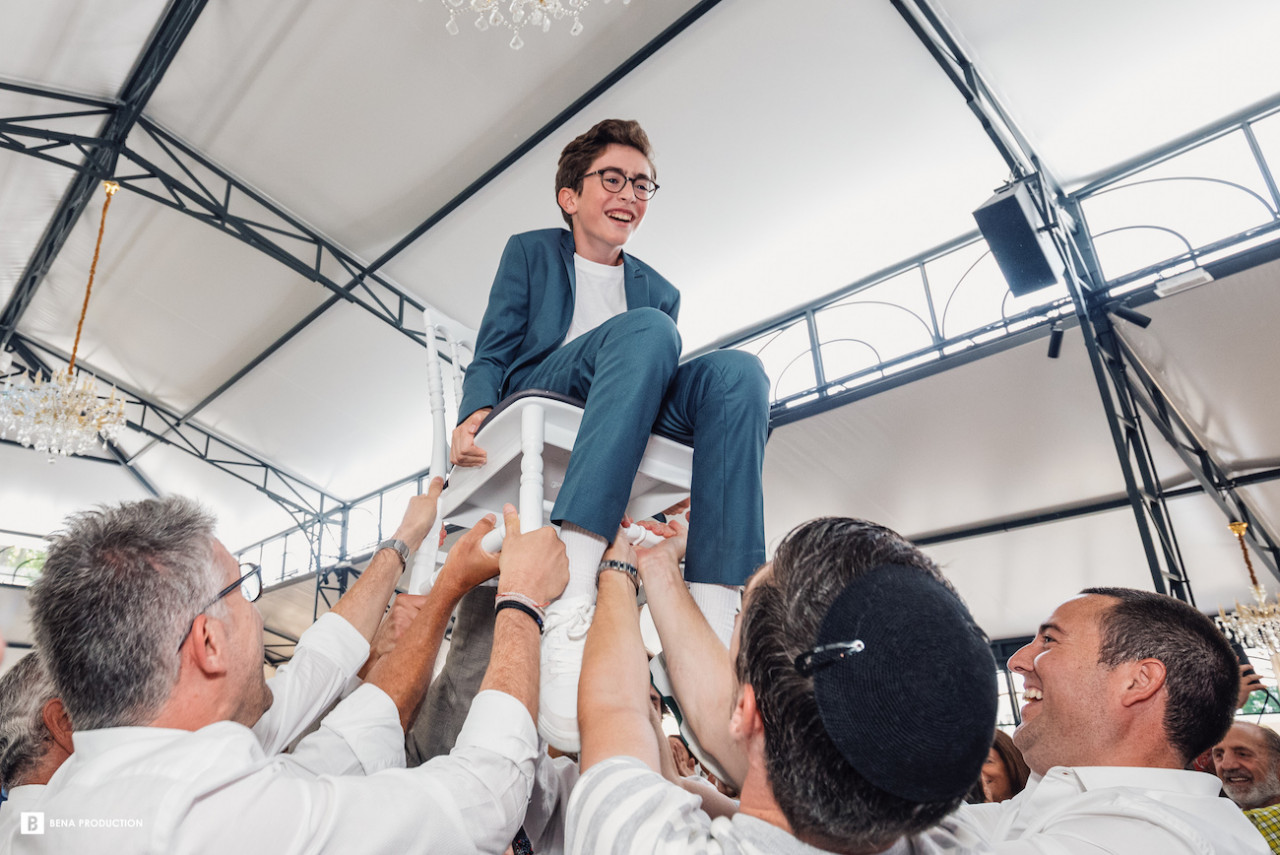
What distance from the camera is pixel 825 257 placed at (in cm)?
612

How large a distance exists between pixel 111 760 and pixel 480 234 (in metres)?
5.92

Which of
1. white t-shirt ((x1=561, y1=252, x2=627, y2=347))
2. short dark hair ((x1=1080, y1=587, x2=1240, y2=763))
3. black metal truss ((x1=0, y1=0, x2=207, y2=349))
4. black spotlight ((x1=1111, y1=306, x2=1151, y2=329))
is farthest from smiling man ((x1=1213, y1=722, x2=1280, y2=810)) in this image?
black metal truss ((x1=0, y1=0, x2=207, y2=349))

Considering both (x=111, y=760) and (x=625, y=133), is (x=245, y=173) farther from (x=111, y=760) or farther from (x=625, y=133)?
(x=111, y=760)

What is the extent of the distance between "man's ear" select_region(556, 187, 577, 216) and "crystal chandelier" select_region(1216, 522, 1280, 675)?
21.5 feet

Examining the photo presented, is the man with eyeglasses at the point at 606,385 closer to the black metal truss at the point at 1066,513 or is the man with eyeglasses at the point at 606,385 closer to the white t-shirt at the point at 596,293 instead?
the white t-shirt at the point at 596,293

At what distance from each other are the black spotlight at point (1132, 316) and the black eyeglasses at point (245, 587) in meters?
5.16

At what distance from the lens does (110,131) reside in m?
6.61

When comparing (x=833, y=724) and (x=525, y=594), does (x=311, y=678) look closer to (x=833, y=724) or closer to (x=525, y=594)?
(x=525, y=594)

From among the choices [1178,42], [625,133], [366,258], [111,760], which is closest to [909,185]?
[1178,42]

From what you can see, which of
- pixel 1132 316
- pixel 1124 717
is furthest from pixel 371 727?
pixel 1132 316

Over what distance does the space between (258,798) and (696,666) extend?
19.3 inches

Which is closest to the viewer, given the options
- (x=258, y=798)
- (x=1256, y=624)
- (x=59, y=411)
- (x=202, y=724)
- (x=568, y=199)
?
(x=258, y=798)

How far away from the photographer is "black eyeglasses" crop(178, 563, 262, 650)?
2.99 feet

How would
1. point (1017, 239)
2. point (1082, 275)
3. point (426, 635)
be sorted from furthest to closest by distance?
point (1082, 275), point (1017, 239), point (426, 635)
